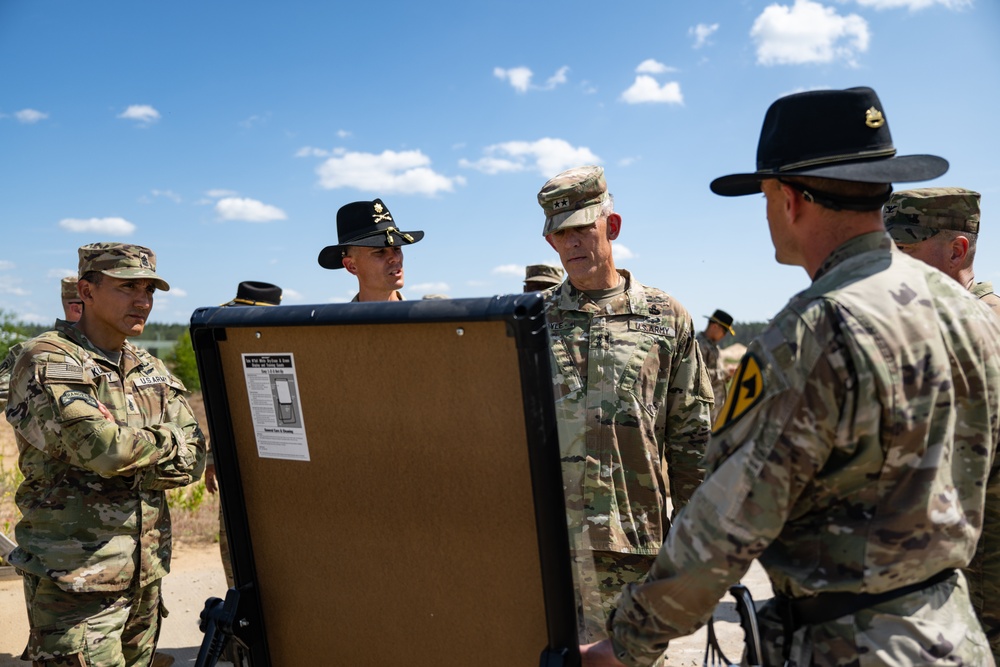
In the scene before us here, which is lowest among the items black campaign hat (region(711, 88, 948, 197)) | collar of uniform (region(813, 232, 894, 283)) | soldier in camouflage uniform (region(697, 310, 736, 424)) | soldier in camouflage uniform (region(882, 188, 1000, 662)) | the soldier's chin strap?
soldier in camouflage uniform (region(697, 310, 736, 424))

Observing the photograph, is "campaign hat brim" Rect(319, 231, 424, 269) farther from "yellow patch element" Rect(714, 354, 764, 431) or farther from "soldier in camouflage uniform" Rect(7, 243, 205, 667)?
"yellow patch element" Rect(714, 354, 764, 431)

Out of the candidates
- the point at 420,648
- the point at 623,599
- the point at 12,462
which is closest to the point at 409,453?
the point at 420,648

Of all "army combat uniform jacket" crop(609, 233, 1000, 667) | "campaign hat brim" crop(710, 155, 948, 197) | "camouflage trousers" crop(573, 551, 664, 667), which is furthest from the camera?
"camouflage trousers" crop(573, 551, 664, 667)

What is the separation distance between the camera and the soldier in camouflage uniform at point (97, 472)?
3412 millimetres

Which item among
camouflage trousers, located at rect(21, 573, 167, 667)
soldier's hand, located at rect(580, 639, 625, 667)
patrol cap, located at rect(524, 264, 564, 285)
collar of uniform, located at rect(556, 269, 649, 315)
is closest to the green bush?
patrol cap, located at rect(524, 264, 564, 285)

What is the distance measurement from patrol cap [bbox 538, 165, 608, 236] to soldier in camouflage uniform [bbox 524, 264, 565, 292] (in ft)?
10.7

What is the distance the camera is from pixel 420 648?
6.01ft

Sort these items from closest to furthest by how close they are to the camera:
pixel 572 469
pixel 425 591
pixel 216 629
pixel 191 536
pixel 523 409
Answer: pixel 523 409 < pixel 425 591 < pixel 216 629 < pixel 572 469 < pixel 191 536

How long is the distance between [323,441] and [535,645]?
686mm

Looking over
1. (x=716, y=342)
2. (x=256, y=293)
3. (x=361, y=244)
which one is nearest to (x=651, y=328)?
(x=361, y=244)

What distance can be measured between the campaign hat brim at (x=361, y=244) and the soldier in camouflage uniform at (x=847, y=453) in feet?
10.3

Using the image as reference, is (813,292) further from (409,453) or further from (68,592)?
(68,592)

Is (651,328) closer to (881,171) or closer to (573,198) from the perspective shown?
(573,198)

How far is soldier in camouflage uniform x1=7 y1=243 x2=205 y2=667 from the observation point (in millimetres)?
3412
